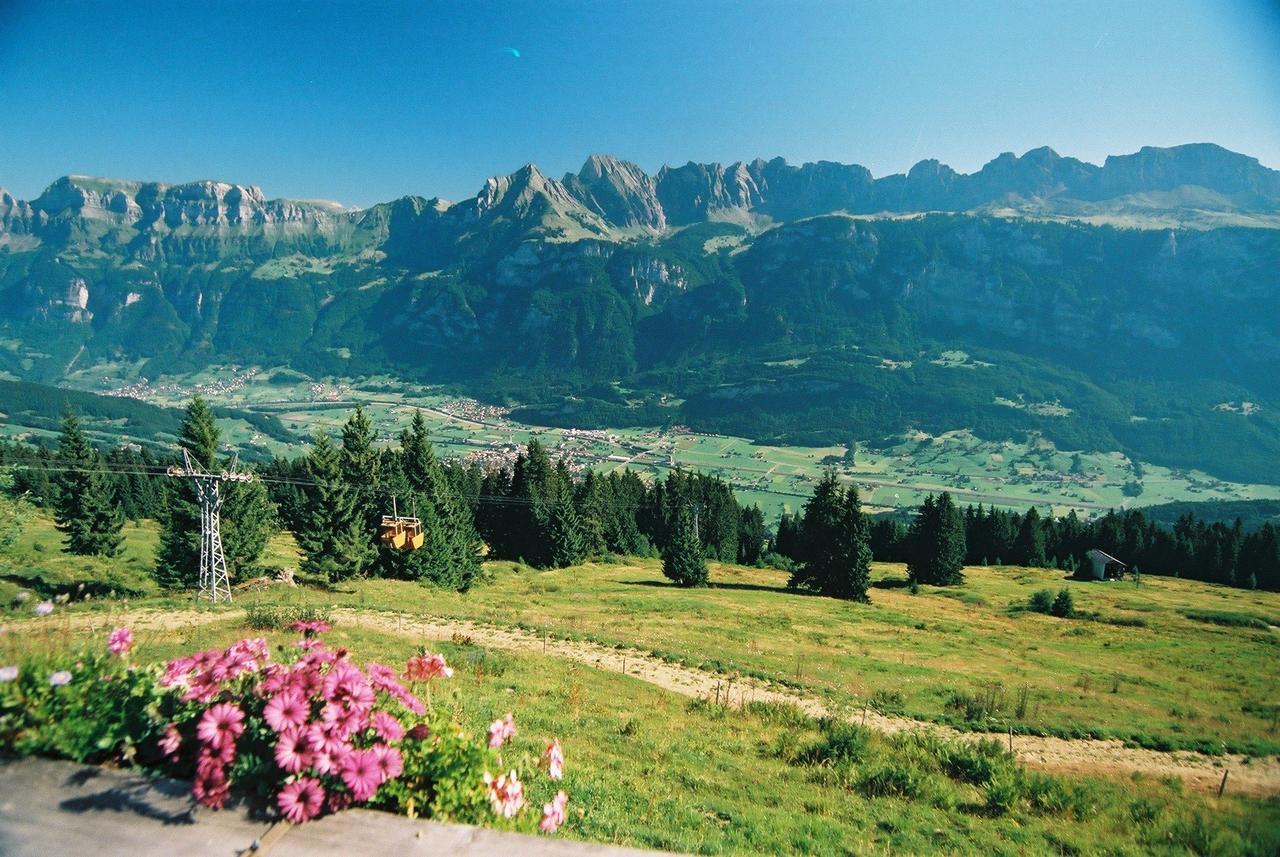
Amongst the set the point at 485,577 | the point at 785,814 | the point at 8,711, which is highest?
the point at 8,711

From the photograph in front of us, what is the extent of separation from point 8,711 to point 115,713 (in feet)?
1.85

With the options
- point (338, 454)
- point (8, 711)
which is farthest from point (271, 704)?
point (338, 454)

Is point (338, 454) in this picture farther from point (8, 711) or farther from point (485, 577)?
point (8, 711)

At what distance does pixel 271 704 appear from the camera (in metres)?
3.89

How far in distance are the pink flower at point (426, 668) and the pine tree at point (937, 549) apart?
7206 cm

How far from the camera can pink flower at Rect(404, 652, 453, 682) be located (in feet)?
17.3

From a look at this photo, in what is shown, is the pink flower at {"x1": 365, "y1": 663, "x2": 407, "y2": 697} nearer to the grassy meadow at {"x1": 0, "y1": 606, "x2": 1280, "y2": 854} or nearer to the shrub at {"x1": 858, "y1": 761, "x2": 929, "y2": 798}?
the grassy meadow at {"x1": 0, "y1": 606, "x2": 1280, "y2": 854}

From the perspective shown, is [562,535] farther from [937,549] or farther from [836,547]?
[937,549]

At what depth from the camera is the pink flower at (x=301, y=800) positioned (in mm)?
3322

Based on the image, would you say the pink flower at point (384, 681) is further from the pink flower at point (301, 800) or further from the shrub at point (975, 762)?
the shrub at point (975, 762)

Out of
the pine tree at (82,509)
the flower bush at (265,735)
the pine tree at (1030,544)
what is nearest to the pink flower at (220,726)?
the flower bush at (265,735)

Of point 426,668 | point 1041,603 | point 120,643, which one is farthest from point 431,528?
point 1041,603

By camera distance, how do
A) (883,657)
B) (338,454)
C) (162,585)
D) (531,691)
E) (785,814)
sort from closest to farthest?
(785,814) < (531,691) < (883,657) < (162,585) < (338,454)

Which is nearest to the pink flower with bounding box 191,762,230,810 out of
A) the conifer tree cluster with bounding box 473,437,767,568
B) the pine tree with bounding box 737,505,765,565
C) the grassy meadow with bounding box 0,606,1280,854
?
the grassy meadow with bounding box 0,606,1280,854
